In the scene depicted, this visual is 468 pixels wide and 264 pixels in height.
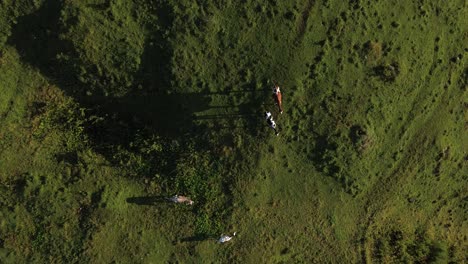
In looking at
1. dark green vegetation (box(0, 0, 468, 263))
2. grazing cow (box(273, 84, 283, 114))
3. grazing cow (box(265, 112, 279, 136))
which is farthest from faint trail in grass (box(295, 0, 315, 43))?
grazing cow (box(265, 112, 279, 136))

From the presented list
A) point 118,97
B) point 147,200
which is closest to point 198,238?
point 147,200

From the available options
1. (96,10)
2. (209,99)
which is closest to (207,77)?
(209,99)

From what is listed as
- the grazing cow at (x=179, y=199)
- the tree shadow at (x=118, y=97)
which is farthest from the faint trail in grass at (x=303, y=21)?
the grazing cow at (x=179, y=199)

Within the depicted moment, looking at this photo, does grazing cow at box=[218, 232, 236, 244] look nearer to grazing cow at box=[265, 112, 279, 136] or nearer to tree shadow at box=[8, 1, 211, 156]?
tree shadow at box=[8, 1, 211, 156]

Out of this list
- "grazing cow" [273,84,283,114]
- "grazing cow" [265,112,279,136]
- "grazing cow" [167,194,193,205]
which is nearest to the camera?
"grazing cow" [273,84,283,114]

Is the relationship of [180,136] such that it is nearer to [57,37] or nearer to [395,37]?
[57,37]

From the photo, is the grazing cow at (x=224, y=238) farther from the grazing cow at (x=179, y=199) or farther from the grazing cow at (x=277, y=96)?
the grazing cow at (x=277, y=96)

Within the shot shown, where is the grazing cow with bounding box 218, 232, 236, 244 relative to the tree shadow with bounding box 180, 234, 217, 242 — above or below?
below
